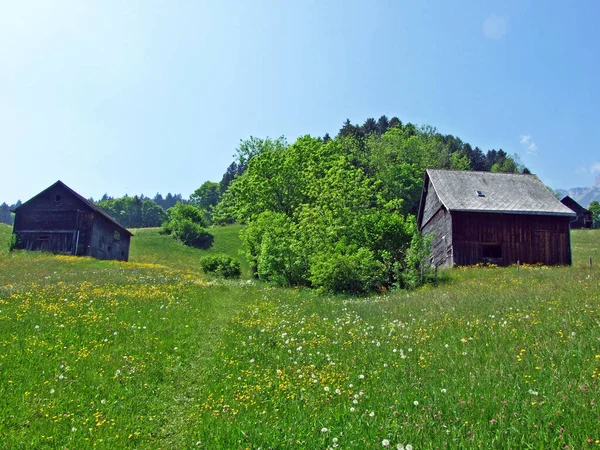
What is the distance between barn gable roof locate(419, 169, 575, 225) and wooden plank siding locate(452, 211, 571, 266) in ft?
2.24

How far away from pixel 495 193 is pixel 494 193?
10 cm

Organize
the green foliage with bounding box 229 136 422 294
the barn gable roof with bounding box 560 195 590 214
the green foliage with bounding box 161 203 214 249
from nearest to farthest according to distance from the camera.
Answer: the green foliage with bounding box 229 136 422 294, the green foliage with bounding box 161 203 214 249, the barn gable roof with bounding box 560 195 590 214

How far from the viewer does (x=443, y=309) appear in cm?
1366

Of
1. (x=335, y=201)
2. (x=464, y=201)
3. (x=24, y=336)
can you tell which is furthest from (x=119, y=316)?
(x=464, y=201)

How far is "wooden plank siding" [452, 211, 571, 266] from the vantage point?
113 ft

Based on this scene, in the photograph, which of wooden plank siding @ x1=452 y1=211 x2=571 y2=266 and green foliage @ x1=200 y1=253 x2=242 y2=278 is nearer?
wooden plank siding @ x1=452 y1=211 x2=571 y2=266

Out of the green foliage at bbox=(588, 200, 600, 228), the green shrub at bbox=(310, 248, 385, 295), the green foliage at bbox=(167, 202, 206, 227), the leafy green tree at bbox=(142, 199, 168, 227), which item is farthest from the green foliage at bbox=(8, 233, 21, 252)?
the green foliage at bbox=(588, 200, 600, 228)

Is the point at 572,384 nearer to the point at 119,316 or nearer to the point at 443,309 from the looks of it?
the point at 443,309

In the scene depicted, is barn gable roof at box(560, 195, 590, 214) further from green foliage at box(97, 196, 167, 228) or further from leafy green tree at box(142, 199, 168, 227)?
leafy green tree at box(142, 199, 168, 227)

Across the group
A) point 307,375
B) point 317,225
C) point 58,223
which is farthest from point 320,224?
point 58,223

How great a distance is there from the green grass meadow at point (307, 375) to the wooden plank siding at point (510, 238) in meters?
19.5

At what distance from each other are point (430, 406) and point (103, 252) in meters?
50.0

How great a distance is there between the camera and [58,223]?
46.1 meters

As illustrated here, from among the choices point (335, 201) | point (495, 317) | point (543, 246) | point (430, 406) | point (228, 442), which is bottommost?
point (228, 442)
